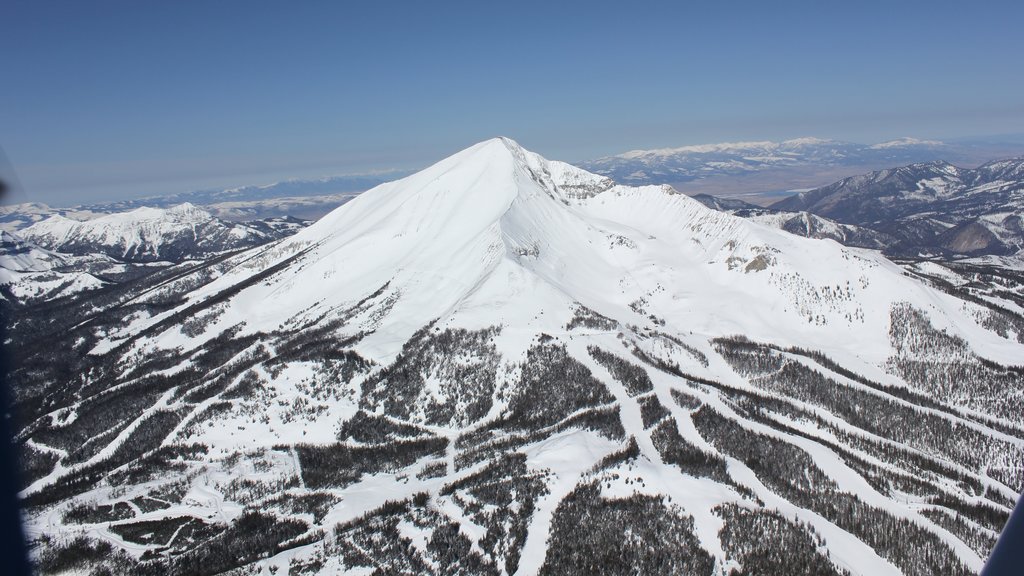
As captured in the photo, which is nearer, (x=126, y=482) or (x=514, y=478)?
(x=514, y=478)

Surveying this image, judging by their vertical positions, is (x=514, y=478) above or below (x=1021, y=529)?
below

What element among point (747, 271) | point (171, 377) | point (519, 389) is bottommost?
point (171, 377)

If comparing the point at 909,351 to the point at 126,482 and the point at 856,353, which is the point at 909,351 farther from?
the point at 126,482

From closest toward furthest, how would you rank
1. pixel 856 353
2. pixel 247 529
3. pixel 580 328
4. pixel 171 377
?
pixel 247 529 → pixel 580 328 → pixel 856 353 → pixel 171 377

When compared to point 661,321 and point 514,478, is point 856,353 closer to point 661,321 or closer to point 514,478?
point 661,321

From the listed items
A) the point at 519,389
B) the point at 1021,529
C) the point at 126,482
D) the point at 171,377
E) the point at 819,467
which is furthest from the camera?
the point at 171,377

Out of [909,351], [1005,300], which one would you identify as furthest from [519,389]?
[1005,300]
